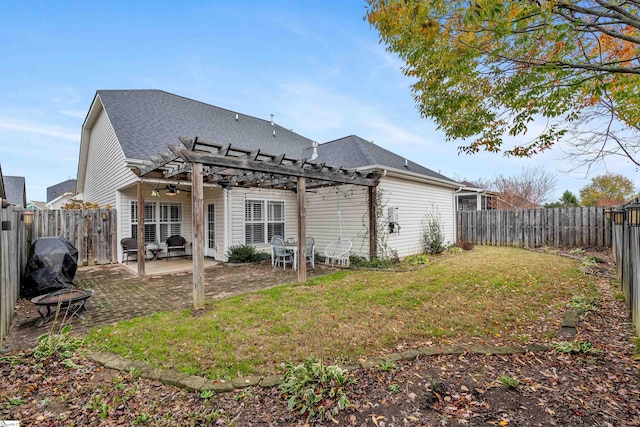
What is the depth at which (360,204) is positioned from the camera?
915 centimetres

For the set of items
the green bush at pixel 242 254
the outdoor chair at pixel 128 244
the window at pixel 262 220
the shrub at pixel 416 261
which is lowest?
the shrub at pixel 416 261

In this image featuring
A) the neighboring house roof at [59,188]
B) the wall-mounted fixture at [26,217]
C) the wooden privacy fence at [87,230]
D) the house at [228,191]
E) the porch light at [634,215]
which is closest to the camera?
the porch light at [634,215]

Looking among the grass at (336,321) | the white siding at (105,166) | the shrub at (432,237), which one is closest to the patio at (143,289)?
the grass at (336,321)

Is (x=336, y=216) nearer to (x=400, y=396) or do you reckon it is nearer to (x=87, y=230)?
(x=400, y=396)

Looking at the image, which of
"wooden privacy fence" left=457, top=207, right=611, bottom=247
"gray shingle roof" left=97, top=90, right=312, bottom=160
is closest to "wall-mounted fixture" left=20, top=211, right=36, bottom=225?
"gray shingle roof" left=97, top=90, right=312, bottom=160

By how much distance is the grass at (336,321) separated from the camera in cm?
328

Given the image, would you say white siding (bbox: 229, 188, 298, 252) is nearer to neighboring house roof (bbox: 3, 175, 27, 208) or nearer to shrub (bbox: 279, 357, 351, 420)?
shrub (bbox: 279, 357, 351, 420)

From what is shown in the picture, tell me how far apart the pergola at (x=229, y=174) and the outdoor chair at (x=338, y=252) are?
811 mm

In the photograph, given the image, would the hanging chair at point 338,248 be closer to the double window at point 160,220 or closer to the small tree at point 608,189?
the double window at point 160,220

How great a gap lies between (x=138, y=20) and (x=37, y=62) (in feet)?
14.8

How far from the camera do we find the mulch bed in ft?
7.23

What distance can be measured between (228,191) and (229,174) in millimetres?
1756

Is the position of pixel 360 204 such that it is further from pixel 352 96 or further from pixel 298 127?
pixel 298 127

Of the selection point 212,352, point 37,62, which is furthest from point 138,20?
point 212,352
